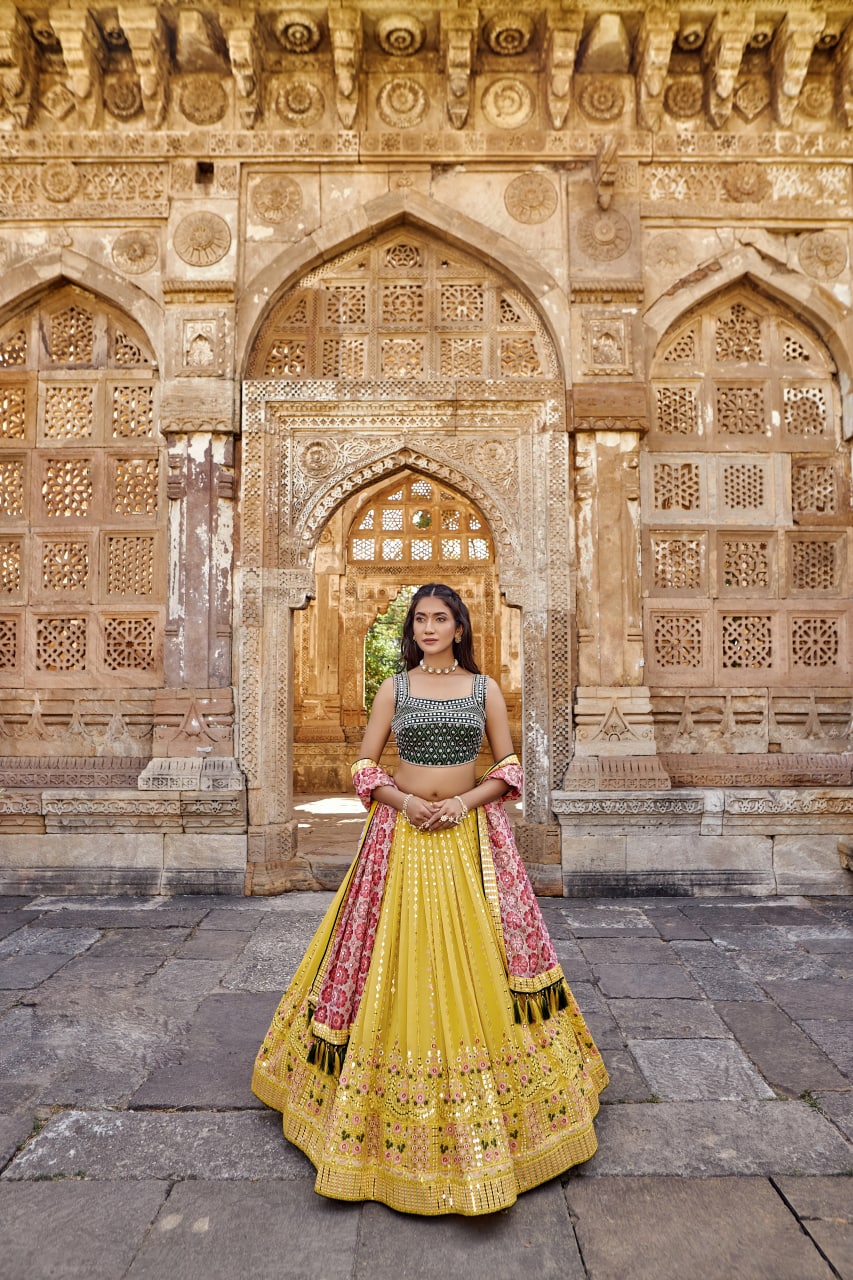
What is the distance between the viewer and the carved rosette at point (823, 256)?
20.4 ft

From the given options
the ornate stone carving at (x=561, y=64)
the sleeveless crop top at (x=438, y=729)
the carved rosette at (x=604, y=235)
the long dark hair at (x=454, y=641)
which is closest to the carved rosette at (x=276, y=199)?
the ornate stone carving at (x=561, y=64)

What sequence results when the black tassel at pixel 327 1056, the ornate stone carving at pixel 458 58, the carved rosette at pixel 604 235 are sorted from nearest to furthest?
the black tassel at pixel 327 1056
the ornate stone carving at pixel 458 58
the carved rosette at pixel 604 235

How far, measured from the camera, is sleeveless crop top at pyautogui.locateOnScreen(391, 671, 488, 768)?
8.34ft

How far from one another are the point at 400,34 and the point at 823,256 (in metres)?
3.60

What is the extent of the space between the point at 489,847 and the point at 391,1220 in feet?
3.33

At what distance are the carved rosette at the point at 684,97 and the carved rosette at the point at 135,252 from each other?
412 centimetres

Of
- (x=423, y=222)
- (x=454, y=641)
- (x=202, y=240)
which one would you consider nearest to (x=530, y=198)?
(x=423, y=222)

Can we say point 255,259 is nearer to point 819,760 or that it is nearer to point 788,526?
point 788,526

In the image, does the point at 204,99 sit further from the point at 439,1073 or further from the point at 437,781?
the point at 439,1073

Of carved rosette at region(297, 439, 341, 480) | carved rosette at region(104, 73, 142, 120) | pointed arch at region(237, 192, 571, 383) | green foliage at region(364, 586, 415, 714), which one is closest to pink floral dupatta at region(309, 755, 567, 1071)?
carved rosette at region(297, 439, 341, 480)

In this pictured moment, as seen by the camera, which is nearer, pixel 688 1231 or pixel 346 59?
pixel 688 1231

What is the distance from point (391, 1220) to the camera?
2117 millimetres

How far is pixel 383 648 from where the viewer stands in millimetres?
13703

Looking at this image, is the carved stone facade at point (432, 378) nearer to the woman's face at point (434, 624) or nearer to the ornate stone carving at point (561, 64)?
the ornate stone carving at point (561, 64)
